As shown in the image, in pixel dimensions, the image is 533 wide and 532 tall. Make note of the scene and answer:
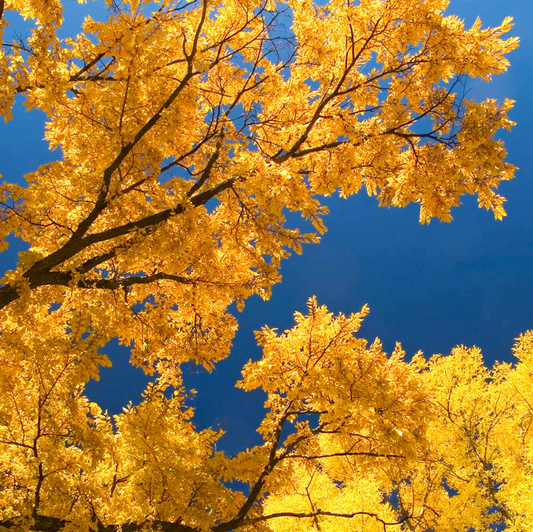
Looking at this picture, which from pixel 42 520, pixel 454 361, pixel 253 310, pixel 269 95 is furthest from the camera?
pixel 253 310

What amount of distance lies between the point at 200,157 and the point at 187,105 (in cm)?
126

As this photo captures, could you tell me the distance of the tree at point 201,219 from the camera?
12.6 ft

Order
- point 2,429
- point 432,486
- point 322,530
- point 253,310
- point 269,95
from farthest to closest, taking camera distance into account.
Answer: point 253,310 → point 432,486 → point 322,530 → point 269,95 → point 2,429

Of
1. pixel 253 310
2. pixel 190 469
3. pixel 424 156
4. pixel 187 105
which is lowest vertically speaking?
pixel 190 469

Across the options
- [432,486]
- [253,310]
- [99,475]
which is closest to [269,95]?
[99,475]

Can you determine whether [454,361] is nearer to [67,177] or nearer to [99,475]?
[99,475]

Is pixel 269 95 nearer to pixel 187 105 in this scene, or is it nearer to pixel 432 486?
pixel 187 105

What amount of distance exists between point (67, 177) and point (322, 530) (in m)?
9.44

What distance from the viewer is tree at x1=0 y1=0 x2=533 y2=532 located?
3.85 meters

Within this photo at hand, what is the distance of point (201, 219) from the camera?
5.32 meters

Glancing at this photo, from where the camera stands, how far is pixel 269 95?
→ 18.7 ft

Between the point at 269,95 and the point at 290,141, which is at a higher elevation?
the point at 269,95

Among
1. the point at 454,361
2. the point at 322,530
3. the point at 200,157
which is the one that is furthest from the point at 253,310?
the point at 200,157

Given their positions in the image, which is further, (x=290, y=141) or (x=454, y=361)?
(x=454, y=361)
